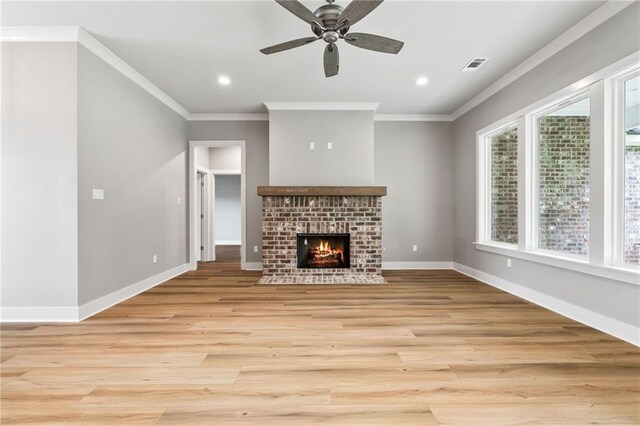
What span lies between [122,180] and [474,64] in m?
4.33

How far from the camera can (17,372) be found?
79.9 inches

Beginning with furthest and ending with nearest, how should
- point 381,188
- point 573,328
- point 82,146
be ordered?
1. point 381,188
2. point 82,146
3. point 573,328

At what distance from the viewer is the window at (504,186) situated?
13.6 feet

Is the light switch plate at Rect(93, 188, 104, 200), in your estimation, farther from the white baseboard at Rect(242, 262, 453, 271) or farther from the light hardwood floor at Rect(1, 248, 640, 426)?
the white baseboard at Rect(242, 262, 453, 271)

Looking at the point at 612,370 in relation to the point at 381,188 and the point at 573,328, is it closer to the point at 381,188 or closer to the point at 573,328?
the point at 573,328

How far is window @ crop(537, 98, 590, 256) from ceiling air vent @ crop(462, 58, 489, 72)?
93 centimetres

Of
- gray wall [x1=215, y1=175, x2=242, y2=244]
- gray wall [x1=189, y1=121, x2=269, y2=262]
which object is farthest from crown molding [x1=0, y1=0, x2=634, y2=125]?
gray wall [x1=215, y1=175, x2=242, y2=244]

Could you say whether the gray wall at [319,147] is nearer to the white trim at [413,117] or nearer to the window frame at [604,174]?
the white trim at [413,117]

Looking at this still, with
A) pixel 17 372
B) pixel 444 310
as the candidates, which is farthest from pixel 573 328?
pixel 17 372

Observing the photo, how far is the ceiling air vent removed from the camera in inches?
143

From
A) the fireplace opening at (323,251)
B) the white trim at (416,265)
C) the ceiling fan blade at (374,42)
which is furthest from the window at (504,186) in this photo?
the ceiling fan blade at (374,42)

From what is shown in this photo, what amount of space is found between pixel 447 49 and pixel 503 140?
179 cm

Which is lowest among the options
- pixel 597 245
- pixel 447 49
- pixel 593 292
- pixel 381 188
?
pixel 593 292

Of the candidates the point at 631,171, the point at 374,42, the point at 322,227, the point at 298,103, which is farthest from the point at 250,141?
the point at 631,171
